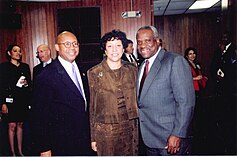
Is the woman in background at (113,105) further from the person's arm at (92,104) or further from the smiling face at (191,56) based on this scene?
the smiling face at (191,56)

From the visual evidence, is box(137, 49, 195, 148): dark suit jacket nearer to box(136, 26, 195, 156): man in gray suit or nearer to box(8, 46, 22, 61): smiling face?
box(136, 26, 195, 156): man in gray suit

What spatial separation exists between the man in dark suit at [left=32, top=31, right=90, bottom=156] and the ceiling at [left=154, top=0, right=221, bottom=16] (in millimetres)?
3554

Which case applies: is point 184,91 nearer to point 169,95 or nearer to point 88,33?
point 169,95

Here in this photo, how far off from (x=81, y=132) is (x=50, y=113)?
24 cm

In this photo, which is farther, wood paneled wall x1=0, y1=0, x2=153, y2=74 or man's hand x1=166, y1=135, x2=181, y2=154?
wood paneled wall x1=0, y1=0, x2=153, y2=74

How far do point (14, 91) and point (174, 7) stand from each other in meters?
3.93

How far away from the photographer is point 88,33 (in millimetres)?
4371

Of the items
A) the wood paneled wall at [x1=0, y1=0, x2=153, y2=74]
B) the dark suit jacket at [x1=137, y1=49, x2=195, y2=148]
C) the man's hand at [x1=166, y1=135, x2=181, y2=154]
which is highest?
the wood paneled wall at [x1=0, y1=0, x2=153, y2=74]

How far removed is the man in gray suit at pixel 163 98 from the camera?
1.44m

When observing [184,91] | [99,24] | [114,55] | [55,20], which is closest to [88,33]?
[99,24]

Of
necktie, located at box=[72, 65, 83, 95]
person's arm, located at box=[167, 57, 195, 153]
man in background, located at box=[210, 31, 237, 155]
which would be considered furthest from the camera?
man in background, located at box=[210, 31, 237, 155]

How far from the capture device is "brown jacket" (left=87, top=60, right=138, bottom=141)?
1.58 meters

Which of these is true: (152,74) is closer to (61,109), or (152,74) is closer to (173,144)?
(173,144)

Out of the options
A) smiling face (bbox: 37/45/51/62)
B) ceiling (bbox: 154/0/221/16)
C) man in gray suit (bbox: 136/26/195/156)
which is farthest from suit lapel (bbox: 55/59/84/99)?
ceiling (bbox: 154/0/221/16)
